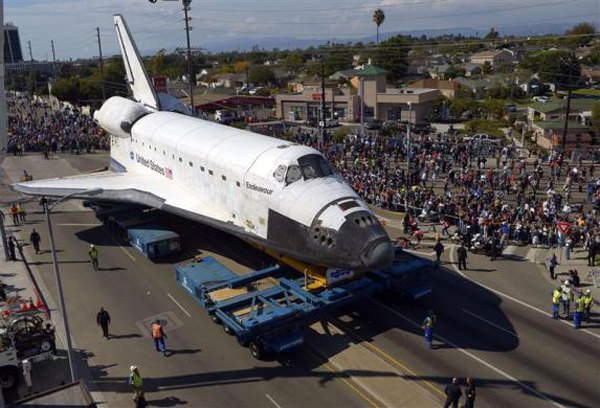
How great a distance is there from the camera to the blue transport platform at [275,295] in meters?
15.6

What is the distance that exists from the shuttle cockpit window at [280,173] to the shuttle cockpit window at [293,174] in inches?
6.9

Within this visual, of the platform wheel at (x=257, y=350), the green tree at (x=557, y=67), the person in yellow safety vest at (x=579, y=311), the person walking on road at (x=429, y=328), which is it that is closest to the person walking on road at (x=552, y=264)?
the person in yellow safety vest at (x=579, y=311)

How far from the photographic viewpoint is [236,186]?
20.5 meters

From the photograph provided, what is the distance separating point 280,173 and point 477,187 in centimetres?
1720

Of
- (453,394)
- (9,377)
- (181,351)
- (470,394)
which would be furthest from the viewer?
(181,351)

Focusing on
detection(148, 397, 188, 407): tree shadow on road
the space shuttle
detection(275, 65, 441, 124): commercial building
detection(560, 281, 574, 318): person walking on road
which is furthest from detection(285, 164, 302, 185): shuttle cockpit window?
detection(275, 65, 441, 124): commercial building

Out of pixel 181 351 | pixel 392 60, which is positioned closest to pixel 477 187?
pixel 181 351

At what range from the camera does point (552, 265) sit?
20953mm

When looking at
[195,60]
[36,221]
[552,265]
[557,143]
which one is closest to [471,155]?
[557,143]

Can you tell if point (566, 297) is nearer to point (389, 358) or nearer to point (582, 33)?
point (389, 358)

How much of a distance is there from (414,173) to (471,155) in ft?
24.7

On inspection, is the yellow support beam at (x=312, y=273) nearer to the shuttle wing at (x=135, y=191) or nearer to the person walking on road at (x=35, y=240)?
the shuttle wing at (x=135, y=191)

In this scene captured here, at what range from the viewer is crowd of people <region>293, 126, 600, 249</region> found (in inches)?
987

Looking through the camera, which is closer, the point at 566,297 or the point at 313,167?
the point at 566,297
